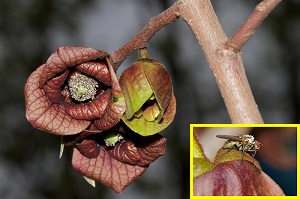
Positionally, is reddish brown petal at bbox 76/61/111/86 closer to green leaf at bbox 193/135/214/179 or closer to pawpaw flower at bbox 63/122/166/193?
pawpaw flower at bbox 63/122/166/193

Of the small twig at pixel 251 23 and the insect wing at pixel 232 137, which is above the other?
the small twig at pixel 251 23

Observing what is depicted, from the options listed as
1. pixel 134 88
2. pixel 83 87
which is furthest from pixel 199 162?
pixel 83 87

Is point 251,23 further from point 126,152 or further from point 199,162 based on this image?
point 126,152

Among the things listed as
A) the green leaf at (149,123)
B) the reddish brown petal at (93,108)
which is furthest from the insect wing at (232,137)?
the reddish brown petal at (93,108)

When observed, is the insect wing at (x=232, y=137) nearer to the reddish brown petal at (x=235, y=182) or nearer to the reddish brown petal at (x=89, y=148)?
the reddish brown petal at (x=235, y=182)

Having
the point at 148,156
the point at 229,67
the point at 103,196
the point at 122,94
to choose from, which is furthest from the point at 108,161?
the point at 103,196

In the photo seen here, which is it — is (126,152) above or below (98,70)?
below
